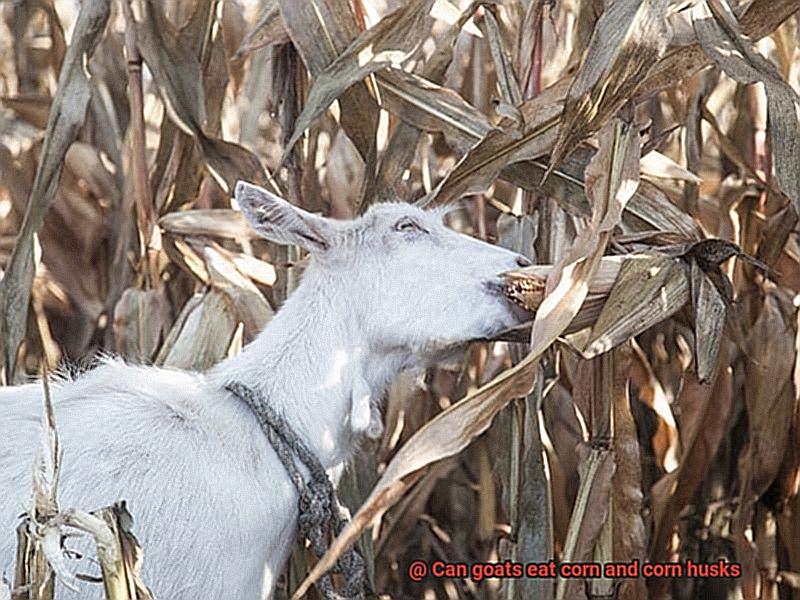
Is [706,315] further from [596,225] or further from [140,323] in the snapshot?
[140,323]

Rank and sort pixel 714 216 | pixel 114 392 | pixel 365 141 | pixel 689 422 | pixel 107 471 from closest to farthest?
pixel 107 471, pixel 114 392, pixel 365 141, pixel 689 422, pixel 714 216

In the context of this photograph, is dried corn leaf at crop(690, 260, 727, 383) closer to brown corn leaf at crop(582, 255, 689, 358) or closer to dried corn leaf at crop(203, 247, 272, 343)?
brown corn leaf at crop(582, 255, 689, 358)

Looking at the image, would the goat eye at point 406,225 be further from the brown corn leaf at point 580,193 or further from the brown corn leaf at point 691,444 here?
the brown corn leaf at point 691,444

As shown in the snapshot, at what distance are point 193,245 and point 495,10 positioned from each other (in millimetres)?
790

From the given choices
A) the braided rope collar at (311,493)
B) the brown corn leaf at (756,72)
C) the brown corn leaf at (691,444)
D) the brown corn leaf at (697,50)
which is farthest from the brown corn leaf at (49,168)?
the brown corn leaf at (691,444)

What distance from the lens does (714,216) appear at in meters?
3.09

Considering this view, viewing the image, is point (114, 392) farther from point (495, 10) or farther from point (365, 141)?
point (495, 10)

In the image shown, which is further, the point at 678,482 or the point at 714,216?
the point at 714,216

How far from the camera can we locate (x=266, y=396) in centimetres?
220

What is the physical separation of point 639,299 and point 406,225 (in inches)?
16.7

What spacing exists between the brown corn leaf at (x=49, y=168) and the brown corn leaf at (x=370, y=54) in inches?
19.8

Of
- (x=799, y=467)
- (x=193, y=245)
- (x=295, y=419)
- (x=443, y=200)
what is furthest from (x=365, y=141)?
(x=799, y=467)

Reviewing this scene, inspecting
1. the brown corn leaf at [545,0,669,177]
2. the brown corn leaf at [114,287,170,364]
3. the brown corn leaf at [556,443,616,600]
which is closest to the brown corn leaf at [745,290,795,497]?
the brown corn leaf at [556,443,616,600]

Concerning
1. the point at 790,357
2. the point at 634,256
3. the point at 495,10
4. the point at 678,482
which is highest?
the point at 495,10
